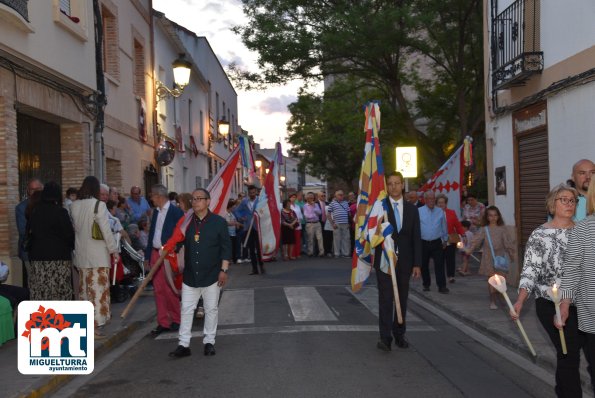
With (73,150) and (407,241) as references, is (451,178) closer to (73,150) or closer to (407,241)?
(73,150)

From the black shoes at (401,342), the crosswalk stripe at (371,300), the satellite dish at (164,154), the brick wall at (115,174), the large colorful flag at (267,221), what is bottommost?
the crosswalk stripe at (371,300)

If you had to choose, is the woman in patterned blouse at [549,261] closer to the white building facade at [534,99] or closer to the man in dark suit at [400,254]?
the man in dark suit at [400,254]

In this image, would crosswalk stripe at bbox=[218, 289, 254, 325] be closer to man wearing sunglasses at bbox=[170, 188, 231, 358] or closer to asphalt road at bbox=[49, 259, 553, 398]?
asphalt road at bbox=[49, 259, 553, 398]

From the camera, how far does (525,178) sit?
46.0 ft

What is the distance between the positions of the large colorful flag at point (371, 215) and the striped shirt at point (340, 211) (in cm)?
1209

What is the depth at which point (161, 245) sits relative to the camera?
9430 millimetres

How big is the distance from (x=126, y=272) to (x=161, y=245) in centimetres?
286

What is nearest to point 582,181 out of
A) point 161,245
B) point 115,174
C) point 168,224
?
point 168,224

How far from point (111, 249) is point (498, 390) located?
495cm

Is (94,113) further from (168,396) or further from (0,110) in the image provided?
(168,396)

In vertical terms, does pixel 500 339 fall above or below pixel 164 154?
below

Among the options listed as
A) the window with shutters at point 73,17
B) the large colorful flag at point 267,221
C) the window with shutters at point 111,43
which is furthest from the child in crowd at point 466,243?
the window with shutters at point 111,43

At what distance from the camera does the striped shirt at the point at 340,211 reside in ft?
69.9

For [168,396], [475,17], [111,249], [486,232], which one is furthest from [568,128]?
[475,17]
